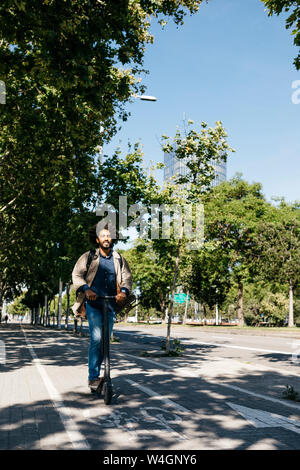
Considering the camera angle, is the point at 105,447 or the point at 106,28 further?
the point at 106,28

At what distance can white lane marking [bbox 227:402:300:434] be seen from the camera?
4156 mm

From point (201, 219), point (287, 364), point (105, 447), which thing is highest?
point (201, 219)

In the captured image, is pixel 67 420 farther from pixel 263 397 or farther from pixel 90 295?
pixel 263 397

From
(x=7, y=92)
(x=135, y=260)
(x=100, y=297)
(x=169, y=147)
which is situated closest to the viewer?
(x=100, y=297)

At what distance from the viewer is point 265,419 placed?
443 centimetres

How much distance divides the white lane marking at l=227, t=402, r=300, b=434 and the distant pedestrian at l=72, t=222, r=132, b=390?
1788 millimetres

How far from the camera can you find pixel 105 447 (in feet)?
11.2

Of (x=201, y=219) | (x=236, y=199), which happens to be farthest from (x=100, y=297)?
(x=236, y=199)

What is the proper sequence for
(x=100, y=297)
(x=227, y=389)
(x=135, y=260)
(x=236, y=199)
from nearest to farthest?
(x=100, y=297), (x=227, y=389), (x=236, y=199), (x=135, y=260)

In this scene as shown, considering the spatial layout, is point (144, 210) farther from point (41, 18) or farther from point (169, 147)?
point (41, 18)

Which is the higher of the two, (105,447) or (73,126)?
(73,126)

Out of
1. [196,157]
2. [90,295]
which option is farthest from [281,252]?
[90,295]

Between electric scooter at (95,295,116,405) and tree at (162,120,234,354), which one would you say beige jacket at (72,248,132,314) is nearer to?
electric scooter at (95,295,116,405)
